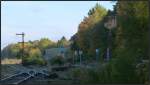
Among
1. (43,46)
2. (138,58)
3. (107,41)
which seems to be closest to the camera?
(138,58)

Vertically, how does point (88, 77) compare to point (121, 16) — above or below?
below

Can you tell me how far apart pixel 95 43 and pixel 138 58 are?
65.2 feet

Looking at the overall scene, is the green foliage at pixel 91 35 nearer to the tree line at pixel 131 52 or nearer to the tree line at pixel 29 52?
the tree line at pixel 29 52

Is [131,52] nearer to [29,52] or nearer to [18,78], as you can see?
[18,78]

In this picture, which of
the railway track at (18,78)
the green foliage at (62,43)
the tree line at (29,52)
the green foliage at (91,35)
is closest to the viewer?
the railway track at (18,78)

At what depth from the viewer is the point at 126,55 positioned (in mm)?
14102

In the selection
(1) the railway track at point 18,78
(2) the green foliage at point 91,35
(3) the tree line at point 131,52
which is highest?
(2) the green foliage at point 91,35

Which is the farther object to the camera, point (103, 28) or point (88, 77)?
point (103, 28)

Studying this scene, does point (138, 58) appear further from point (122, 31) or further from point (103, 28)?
point (103, 28)

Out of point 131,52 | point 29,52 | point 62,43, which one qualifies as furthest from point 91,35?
point 62,43

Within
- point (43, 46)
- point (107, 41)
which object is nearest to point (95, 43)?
point (107, 41)

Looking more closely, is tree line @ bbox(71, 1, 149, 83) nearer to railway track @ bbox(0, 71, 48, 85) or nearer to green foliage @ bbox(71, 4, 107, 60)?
railway track @ bbox(0, 71, 48, 85)

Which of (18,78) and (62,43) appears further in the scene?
(62,43)

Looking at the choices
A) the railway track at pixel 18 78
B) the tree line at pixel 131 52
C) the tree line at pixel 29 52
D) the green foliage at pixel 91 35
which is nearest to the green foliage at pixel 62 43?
the tree line at pixel 29 52
